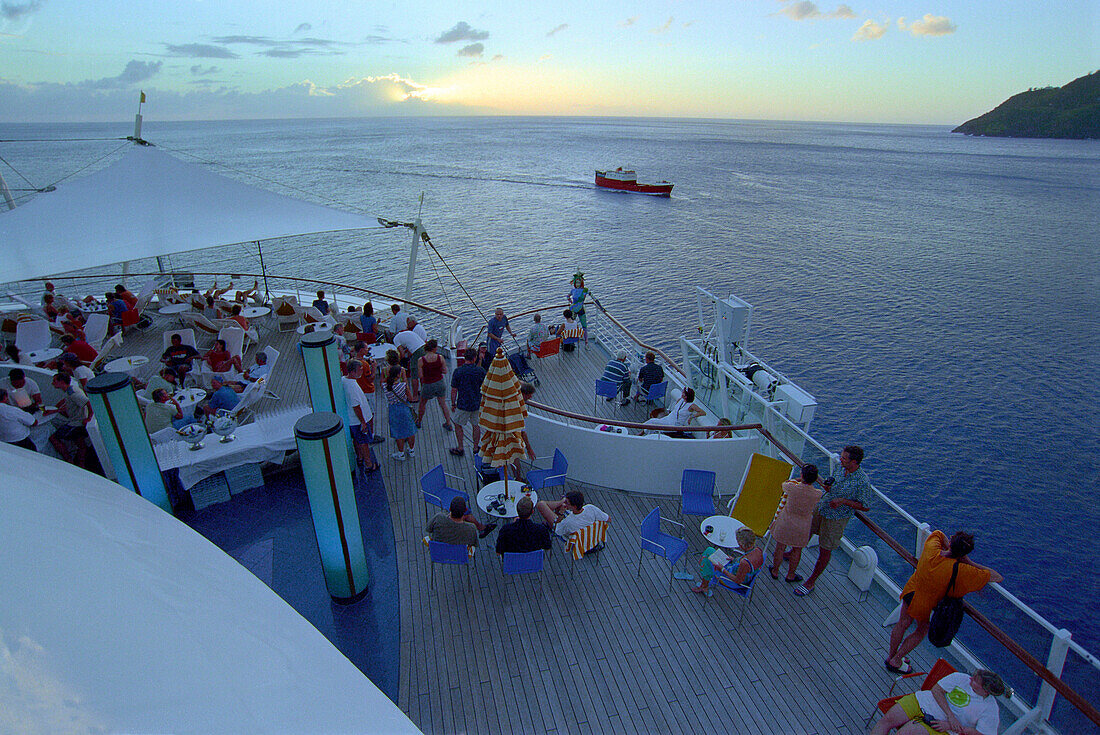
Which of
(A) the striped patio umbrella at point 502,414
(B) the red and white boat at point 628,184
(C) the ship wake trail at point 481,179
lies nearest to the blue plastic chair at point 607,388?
(A) the striped patio umbrella at point 502,414

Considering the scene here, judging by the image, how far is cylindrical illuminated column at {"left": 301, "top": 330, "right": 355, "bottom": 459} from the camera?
6.61m

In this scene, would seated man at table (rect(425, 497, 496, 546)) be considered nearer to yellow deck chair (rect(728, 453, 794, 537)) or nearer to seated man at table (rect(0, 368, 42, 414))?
yellow deck chair (rect(728, 453, 794, 537))

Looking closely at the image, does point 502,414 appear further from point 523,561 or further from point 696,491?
point 696,491

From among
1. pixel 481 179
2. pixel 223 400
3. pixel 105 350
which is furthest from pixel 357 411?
pixel 481 179

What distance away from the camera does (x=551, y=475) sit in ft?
22.7

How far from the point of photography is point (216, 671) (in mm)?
2590

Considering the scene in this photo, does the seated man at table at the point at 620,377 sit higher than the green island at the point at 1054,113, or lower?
lower

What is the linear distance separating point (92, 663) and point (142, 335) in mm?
12672

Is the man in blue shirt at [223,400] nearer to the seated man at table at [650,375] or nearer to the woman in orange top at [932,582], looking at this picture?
the seated man at table at [650,375]

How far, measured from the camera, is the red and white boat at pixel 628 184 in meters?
61.1

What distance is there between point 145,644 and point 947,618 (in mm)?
5309

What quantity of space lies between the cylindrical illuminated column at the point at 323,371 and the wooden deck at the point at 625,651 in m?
1.73

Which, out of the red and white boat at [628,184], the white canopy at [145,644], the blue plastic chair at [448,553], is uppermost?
the white canopy at [145,644]

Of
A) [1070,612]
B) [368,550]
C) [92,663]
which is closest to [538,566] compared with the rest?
[368,550]
